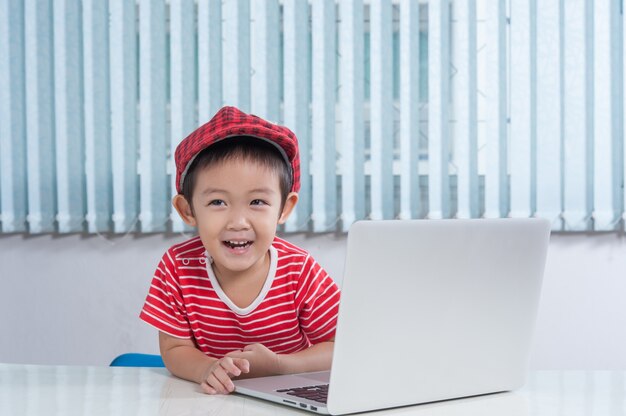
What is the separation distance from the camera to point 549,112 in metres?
2.49

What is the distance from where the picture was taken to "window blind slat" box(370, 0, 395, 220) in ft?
8.16

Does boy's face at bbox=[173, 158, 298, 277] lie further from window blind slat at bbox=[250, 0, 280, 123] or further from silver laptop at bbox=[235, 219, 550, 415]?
window blind slat at bbox=[250, 0, 280, 123]

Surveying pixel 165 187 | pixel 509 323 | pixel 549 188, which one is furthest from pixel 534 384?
pixel 165 187

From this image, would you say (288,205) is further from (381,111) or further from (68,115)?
(68,115)

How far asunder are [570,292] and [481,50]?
0.78 metres

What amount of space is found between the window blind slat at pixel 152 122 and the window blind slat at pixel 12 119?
384 mm

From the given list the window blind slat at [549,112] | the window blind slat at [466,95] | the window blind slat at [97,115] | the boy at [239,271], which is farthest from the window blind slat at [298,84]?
the boy at [239,271]

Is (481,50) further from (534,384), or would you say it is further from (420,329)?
(420,329)

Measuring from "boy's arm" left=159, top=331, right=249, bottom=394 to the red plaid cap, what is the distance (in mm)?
255

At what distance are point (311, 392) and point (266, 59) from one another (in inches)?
65.7

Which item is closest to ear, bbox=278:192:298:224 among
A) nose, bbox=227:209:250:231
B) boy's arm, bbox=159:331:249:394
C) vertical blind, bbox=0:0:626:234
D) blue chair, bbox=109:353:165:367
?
nose, bbox=227:209:250:231

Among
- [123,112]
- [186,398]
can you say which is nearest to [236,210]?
[186,398]

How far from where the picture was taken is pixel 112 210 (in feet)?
8.41

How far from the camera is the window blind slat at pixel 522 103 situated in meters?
2.48
